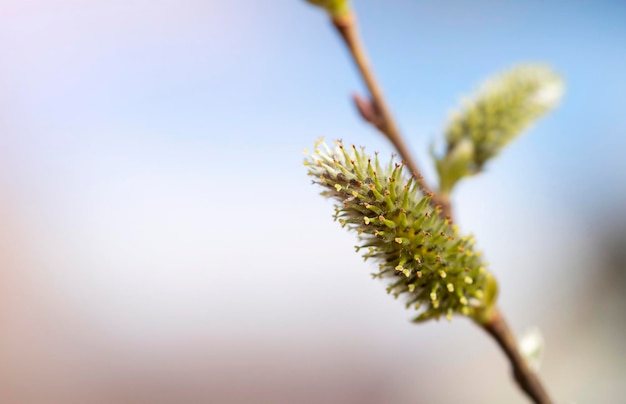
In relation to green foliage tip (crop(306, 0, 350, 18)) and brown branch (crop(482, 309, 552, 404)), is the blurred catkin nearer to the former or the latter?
brown branch (crop(482, 309, 552, 404))

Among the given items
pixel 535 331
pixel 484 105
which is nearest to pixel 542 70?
pixel 484 105

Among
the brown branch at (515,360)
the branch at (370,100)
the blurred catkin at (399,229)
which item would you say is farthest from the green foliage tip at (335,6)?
the brown branch at (515,360)

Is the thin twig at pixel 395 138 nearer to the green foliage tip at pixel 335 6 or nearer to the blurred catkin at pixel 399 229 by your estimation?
the green foliage tip at pixel 335 6

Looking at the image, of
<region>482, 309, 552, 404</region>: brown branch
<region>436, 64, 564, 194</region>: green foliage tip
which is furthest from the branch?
<region>482, 309, 552, 404</region>: brown branch

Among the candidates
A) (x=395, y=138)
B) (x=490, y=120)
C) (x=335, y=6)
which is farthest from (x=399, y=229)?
(x=490, y=120)

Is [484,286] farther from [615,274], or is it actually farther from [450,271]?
[615,274]

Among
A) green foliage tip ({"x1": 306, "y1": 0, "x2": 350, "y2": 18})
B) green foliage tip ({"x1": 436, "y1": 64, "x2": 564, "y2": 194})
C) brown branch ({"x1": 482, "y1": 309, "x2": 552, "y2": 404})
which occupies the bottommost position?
brown branch ({"x1": 482, "y1": 309, "x2": 552, "y2": 404})

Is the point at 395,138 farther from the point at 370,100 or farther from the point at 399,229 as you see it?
the point at 399,229
